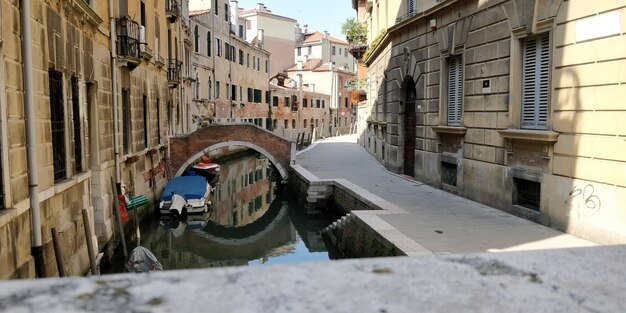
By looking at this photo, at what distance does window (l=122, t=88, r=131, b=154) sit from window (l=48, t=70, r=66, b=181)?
4721mm

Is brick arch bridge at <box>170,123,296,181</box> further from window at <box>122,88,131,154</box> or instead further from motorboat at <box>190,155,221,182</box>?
window at <box>122,88,131,154</box>

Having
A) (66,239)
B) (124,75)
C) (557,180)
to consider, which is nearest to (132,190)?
(124,75)

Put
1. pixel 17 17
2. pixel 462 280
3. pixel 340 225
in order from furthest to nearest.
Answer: pixel 340 225 < pixel 17 17 < pixel 462 280

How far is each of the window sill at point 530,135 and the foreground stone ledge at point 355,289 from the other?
24.3 ft

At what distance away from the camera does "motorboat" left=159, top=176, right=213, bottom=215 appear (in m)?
16.0

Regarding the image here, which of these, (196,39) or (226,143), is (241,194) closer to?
(226,143)

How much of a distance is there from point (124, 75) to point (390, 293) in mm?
12132

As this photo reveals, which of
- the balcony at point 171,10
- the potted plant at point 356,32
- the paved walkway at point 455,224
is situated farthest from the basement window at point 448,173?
the potted plant at point 356,32

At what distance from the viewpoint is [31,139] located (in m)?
6.00

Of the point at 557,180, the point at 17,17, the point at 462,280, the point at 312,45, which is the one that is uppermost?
the point at 312,45

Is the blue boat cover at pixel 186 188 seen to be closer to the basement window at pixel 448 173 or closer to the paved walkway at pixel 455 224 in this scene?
the paved walkway at pixel 455 224

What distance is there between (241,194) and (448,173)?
1240 centimetres

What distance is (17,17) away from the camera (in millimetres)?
5781

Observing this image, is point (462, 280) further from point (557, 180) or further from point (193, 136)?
point (193, 136)
